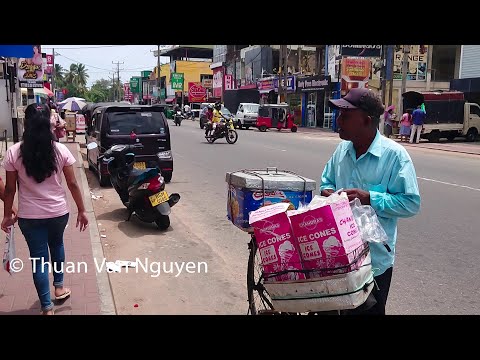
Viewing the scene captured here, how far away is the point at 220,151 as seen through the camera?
17578 millimetres

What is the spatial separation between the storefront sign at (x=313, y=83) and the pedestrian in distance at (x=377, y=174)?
32.4 metres

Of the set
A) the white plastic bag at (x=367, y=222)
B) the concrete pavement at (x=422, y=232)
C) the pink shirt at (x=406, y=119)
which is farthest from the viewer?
the pink shirt at (x=406, y=119)

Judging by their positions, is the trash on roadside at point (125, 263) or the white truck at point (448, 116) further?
the white truck at point (448, 116)

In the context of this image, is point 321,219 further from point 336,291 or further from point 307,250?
point 336,291

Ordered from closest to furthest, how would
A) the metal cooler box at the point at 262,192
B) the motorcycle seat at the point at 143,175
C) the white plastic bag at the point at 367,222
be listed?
the white plastic bag at the point at 367,222 → the metal cooler box at the point at 262,192 → the motorcycle seat at the point at 143,175

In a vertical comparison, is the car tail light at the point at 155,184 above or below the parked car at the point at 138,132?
below

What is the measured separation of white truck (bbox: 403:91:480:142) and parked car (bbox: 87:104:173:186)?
53.2ft

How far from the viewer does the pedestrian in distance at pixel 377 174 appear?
2.62m

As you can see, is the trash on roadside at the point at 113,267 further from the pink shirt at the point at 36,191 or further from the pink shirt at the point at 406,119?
the pink shirt at the point at 406,119

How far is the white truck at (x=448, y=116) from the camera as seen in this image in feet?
76.5

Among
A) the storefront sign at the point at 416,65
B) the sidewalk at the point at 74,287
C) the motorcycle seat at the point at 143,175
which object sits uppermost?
the storefront sign at the point at 416,65

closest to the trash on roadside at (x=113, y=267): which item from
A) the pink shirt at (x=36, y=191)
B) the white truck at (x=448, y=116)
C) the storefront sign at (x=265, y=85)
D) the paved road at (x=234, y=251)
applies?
the paved road at (x=234, y=251)

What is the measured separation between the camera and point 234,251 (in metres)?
6.24

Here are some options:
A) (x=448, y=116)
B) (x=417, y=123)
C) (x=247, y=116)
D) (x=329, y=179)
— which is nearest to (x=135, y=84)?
(x=247, y=116)
